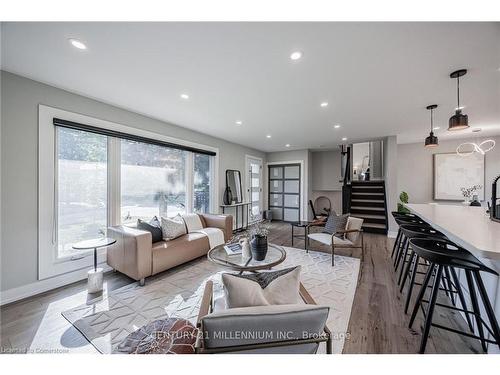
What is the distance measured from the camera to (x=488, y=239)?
111cm

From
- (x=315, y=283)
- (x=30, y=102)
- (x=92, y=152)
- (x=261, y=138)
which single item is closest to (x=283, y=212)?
(x=261, y=138)

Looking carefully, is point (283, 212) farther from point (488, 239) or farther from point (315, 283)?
point (488, 239)

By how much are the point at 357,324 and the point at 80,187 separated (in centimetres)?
371

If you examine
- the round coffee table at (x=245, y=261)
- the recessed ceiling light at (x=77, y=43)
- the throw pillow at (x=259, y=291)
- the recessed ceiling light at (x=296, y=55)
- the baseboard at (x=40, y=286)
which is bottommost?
the baseboard at (x=40, y=286)

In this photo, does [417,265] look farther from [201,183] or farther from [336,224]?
[201,183]

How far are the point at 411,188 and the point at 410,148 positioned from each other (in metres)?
1.27

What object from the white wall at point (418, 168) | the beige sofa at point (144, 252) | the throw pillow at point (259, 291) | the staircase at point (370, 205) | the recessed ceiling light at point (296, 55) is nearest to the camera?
the throw pillow at point (259, 291)

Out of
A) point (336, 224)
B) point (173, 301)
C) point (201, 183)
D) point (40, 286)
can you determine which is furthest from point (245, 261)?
point (201, 183)

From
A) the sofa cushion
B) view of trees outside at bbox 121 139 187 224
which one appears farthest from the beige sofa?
view of trees outside at bbox 121 139 187 224

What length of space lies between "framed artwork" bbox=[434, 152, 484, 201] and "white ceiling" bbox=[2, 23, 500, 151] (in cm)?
263

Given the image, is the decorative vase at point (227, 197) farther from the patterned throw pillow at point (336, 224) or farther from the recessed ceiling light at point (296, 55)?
the recessed ceiling light at point (296, 55)

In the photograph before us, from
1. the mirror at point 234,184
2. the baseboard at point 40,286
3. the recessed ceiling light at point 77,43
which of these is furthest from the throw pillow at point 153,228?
the mirror at point 234,184

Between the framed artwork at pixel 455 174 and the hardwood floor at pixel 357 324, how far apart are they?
4988mm

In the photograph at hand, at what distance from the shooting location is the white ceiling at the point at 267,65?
4.85ft
